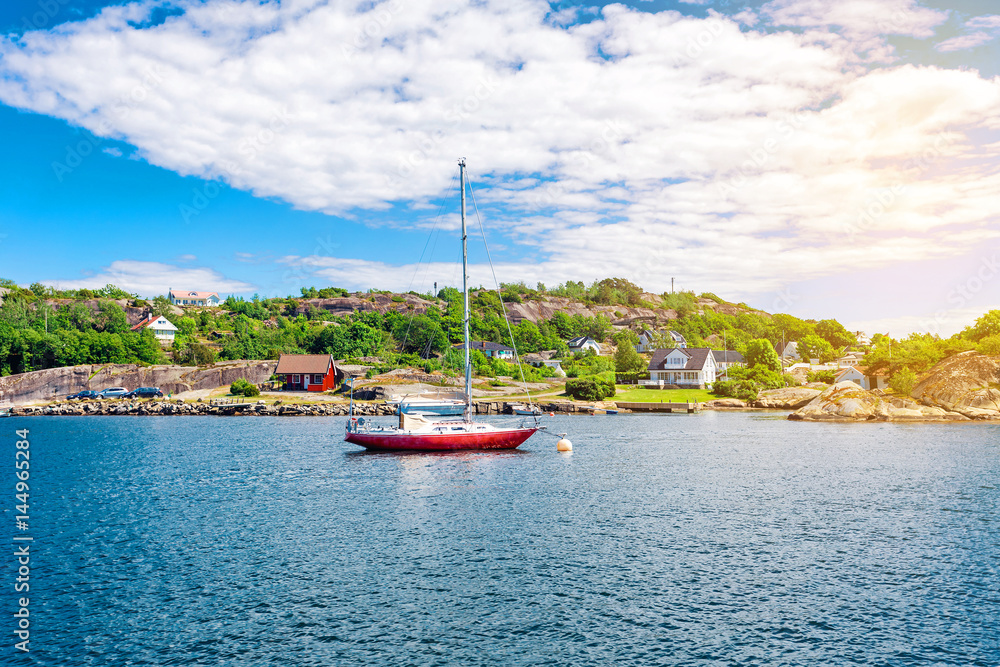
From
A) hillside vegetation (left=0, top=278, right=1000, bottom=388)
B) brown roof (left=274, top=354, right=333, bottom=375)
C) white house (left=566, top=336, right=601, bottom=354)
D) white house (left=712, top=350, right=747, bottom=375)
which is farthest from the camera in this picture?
white house (left=566, top=336, right=601, bottom=354)

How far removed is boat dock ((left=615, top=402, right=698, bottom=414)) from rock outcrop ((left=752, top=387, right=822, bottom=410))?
1281 centimetres

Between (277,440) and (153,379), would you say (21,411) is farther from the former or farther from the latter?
(277,440)

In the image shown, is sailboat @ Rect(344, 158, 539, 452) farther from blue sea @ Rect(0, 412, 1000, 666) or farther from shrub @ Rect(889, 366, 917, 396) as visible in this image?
shrub @ Rect(889, 366, 917, 396)

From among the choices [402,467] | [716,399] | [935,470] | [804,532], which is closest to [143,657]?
[804,532]

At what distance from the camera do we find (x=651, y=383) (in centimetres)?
12875

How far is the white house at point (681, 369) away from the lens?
129 meters

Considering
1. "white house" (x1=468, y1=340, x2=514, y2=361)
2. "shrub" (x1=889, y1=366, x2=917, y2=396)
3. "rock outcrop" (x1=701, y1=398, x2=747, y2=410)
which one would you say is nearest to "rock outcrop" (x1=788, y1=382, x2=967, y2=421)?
"shrub" (x1=889, y1=366, x2=917, y2=396)

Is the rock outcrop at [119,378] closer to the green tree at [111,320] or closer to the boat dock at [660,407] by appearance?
the green tree at [111,320]

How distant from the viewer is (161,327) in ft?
544

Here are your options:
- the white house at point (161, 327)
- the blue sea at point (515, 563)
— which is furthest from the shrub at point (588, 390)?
the white house at point (161, 327)

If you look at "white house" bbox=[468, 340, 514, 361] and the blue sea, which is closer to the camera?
the blue sea

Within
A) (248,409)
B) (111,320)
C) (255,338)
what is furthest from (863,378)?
(111,320)

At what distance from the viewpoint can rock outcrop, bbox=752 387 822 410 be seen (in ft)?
332

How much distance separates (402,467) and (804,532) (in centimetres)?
2936
